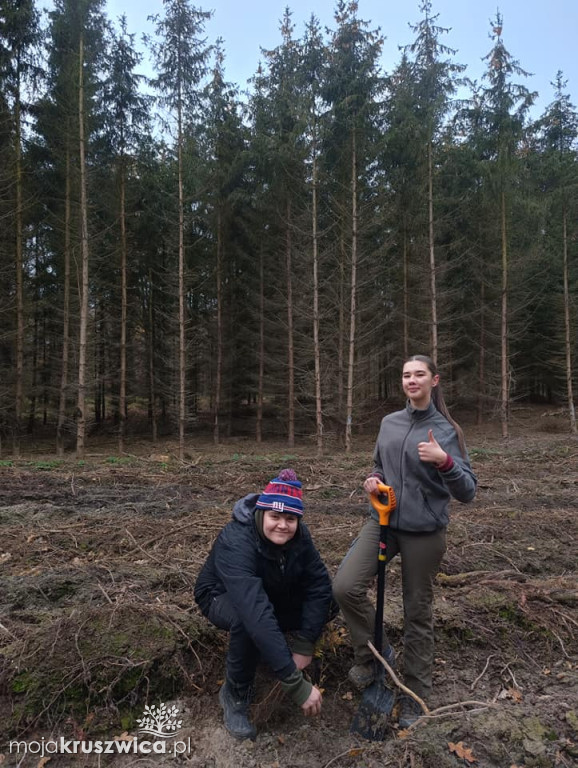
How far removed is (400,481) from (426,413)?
464 mm

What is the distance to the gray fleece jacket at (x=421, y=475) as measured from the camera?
2.41 metres

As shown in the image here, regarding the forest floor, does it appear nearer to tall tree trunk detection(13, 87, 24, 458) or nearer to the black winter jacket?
the black winter jacket

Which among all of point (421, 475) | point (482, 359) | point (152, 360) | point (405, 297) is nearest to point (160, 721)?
point (421, 475)

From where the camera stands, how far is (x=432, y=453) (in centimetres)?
228

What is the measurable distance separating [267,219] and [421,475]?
56.9 ft

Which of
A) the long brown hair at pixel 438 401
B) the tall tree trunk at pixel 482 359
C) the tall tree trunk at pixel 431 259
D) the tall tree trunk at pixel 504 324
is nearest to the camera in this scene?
the long brown hair at pixel 438 401

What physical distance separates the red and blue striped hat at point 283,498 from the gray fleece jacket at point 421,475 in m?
0.56

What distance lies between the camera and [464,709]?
8.17 ft

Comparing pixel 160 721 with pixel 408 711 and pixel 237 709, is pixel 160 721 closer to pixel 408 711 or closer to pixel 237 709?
pixel 237 709

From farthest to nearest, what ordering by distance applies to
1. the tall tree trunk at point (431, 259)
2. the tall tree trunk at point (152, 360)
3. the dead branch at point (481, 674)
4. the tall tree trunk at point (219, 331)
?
the tall tree trunk at point (152, 360), the tall tree trunk at point (219, 331), the tall tree trunk at point (431, 259), the dead branch at point (481, 674)

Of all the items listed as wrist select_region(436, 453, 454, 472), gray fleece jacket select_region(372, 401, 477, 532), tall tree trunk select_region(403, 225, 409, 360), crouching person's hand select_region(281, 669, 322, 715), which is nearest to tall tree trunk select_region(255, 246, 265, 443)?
tall tree trunk select_region(403, 225, 409, 360)

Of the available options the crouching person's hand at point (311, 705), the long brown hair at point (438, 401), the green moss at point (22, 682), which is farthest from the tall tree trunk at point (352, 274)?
the green moss at point (22, 682)

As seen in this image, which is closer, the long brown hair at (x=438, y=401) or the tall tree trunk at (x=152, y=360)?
the long brown hair at (x=438, y=401)

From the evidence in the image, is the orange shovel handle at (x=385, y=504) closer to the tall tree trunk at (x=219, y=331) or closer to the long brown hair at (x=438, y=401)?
the long brown hair at (x=438, y=401)
